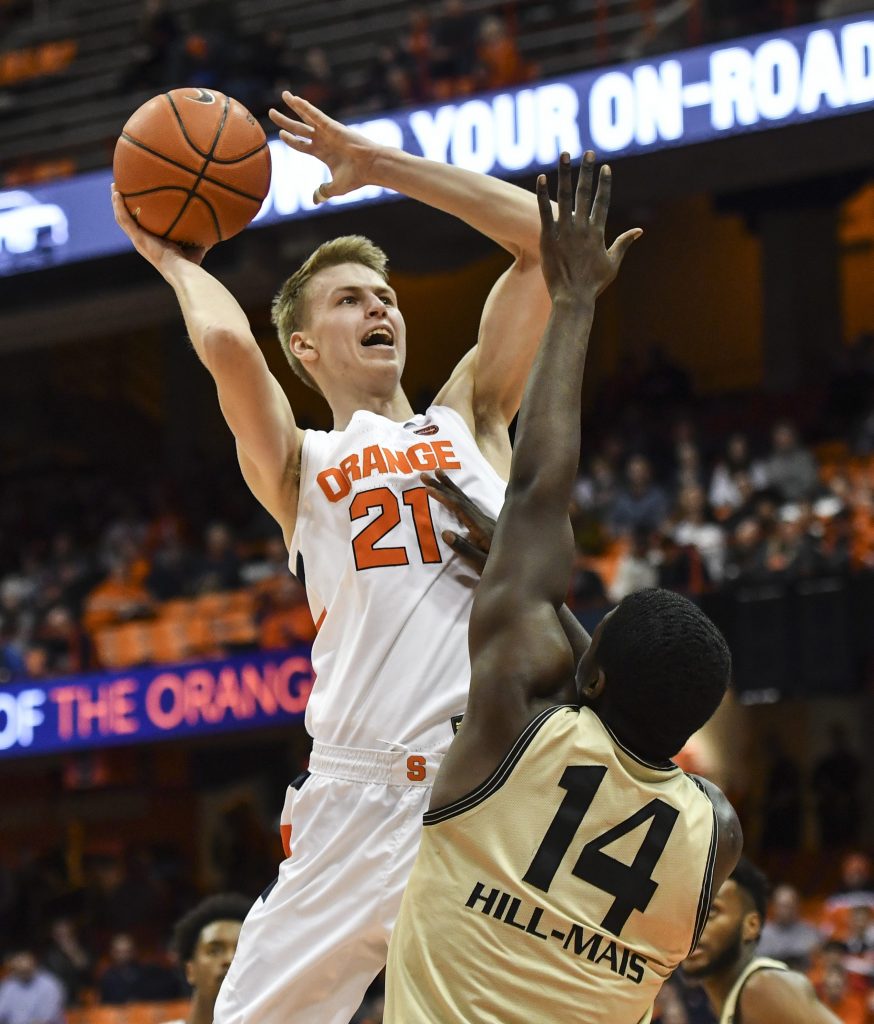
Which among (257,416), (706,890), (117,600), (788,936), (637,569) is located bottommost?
(788,936)

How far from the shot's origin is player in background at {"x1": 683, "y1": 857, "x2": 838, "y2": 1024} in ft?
15.1

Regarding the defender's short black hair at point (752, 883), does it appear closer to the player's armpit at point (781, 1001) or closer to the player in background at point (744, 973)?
the player in background at point (744, 973)

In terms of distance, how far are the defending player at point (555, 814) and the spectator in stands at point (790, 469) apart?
32.5 ft

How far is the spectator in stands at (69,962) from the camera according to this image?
1383 centimetres

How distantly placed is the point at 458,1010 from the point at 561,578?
2.40 ft

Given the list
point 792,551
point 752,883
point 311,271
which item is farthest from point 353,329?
point 792,551

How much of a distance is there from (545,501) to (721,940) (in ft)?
7.76

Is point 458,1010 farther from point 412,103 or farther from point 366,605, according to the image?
point 412,103

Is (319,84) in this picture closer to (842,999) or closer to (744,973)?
(842,999)

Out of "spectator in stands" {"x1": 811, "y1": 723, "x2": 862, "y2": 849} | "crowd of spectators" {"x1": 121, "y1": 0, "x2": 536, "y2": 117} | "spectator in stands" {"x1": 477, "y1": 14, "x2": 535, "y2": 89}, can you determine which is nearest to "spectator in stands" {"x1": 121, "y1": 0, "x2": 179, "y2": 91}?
"crowd of spectators" {"x1": 121, "y1": 0, "x2": 536, "y2": 117}

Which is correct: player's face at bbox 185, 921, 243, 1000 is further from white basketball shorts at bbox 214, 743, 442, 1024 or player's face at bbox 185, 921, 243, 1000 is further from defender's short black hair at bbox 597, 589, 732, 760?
defender's short black hair at bbox 597, 589, 732, 760

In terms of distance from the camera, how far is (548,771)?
2812 millimetres

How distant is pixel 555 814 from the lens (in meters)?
2.82

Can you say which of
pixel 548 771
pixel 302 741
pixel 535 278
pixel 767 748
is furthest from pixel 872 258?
pixel 548 771
